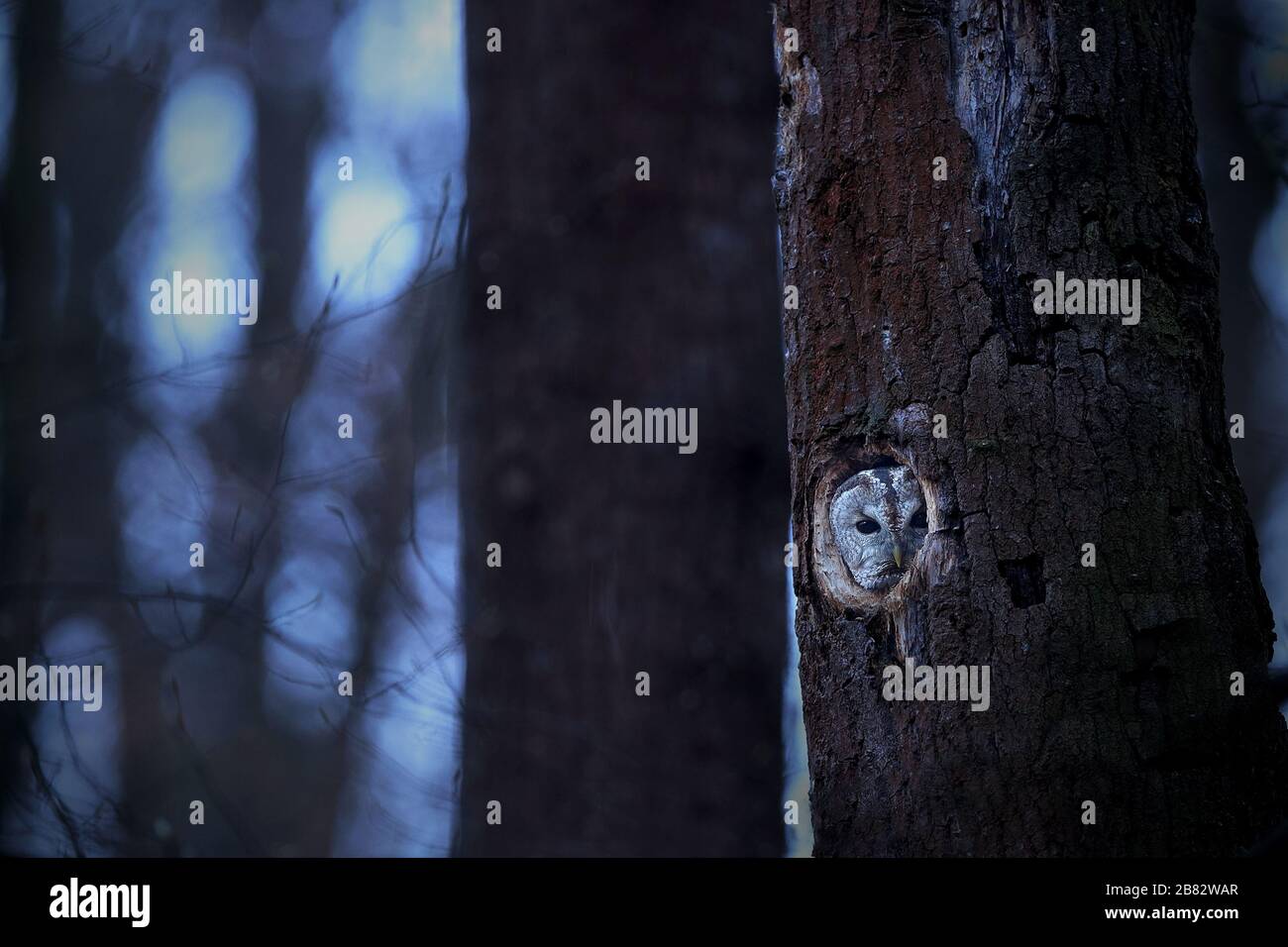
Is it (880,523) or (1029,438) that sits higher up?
(1029,438)

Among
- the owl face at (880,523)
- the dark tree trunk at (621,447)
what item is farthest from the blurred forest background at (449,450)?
the owl face at (880,523)

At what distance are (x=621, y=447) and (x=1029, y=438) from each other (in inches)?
60.5

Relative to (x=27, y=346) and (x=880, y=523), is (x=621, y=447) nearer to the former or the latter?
(x=880, y=523)

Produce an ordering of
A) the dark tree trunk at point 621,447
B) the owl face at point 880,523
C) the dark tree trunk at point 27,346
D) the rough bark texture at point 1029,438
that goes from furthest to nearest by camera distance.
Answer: the dark tree trunk at point 27,346 → the dark tree trunk at point 621,447 → the owl face at point 880,523 → the rough bark texture at point 1029,438

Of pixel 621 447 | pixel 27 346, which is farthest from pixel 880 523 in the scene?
pixel 27 346

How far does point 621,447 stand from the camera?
298 cm

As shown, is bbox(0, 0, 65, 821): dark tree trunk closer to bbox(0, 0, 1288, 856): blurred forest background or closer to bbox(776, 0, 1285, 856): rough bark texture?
bbox(0, 0, 1288, 856): blurred forest background

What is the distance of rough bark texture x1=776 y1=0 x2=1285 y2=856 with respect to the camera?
60.2 inches

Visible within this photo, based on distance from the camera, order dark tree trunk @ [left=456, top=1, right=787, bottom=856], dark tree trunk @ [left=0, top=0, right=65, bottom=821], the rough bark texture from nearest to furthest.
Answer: the rough bark texture, dark tree trunk @ [left=456, top=1, right=787, bottom=856], dark tree trunk @ [left=0, top=0, right=65, bottom=821]

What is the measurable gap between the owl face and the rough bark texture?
0.12 feet

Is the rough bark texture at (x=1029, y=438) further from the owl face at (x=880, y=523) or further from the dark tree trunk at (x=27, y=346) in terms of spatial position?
the dark tree trunk at (x=27, y=346)

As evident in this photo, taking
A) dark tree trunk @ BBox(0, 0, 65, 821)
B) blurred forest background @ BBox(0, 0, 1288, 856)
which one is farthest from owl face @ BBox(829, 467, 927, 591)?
dark tree trunk @ BBox(0, 0, 65, 821)

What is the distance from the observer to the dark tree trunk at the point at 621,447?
288 centimetres

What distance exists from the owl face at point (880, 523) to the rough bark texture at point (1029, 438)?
1.4 inches
